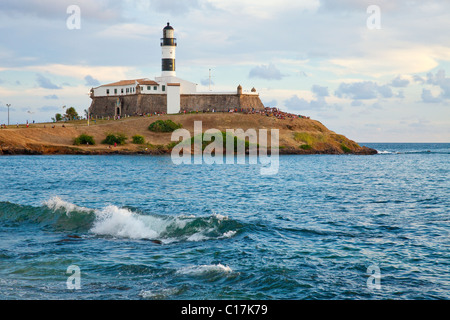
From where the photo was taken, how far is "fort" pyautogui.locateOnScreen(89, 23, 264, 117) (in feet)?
343

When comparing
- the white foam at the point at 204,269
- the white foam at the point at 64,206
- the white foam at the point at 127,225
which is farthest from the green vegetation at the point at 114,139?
the white foam at the point at 204,269

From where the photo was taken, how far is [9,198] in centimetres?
2886

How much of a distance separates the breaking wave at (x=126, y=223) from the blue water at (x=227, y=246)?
0.17ft

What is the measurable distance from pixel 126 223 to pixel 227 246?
517 centimetres

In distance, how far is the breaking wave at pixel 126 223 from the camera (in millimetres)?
18531

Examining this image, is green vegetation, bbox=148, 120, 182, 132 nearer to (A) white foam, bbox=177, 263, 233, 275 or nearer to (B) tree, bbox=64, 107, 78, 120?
(B) tree, bbox=64, 107, 78, 120

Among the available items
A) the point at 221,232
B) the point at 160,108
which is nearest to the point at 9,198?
the point at 221,232

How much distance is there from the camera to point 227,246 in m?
16.7

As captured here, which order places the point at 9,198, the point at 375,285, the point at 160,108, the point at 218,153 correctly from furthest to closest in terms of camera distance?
1. the point at 160,108
2. the point at 218,153
3. the point at 9,198
4. the point at 375,285

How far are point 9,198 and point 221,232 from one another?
16.1m

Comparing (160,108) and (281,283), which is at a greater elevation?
(160,108)

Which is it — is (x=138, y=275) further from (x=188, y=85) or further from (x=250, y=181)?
(x=188, y=85)

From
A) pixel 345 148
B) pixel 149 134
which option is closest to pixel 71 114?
pixel 149 134

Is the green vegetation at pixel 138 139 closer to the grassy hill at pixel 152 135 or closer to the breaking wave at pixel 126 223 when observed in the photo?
the grassy hill at pixel 152 135
